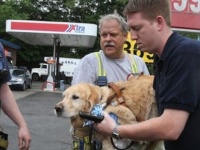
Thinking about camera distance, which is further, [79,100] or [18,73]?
[18,73]

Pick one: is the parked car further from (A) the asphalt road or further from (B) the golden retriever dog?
(B) the golden retriever dog

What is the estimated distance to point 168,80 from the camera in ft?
7.22

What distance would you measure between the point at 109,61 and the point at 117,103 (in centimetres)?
51

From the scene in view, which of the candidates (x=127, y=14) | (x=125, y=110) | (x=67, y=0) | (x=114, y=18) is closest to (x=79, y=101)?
(x=125, y=110)

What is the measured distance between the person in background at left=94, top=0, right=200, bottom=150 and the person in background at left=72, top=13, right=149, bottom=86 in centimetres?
130

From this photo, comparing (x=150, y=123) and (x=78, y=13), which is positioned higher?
(x=78, y=13)

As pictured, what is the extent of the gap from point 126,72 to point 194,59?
176 cm

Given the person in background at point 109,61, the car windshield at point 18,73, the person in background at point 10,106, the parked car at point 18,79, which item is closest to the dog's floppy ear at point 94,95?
the person in background at point 109,61

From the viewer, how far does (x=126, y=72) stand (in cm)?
388

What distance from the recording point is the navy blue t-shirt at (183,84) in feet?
6.94

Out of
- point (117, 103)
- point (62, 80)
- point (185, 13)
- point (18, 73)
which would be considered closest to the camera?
point (117, 103)

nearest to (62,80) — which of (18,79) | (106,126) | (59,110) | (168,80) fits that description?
(18,79)

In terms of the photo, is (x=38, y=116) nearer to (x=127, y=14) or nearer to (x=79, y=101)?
(x=79, y=101)

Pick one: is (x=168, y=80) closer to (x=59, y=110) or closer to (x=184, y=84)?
(x=184, y=84)
